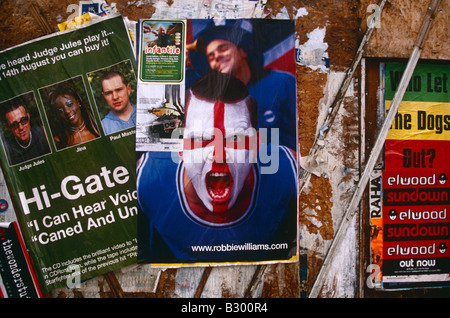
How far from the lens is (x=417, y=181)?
104 inches

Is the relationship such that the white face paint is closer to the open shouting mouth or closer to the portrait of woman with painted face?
the open shouting mouth

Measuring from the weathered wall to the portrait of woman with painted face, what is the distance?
971 millimetres

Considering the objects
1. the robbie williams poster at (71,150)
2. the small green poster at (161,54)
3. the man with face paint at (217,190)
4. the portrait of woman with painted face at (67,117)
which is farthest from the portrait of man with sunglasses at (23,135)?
the small green poster at (161,54)

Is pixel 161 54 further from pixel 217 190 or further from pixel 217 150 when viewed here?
pixel 217 190

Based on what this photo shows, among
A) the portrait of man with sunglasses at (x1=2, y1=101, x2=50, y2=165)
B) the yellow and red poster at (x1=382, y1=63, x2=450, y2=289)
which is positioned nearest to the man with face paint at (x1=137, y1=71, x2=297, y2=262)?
the portrait of man with sunglasses at (x1=2, y1=101, x2=50, y2=165)

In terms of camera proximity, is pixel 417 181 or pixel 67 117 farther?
pixel 417 181

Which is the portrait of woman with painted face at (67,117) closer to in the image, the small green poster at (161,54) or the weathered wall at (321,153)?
the small green poster at (161,54)

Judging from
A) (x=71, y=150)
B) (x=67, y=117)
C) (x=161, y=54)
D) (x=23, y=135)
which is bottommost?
(x=71, y=150)

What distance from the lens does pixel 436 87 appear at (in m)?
2.67

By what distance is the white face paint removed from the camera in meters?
2.45

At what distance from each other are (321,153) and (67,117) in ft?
8.08

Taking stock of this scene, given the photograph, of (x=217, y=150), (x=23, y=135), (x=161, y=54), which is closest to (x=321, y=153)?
(x=217, y=150)
